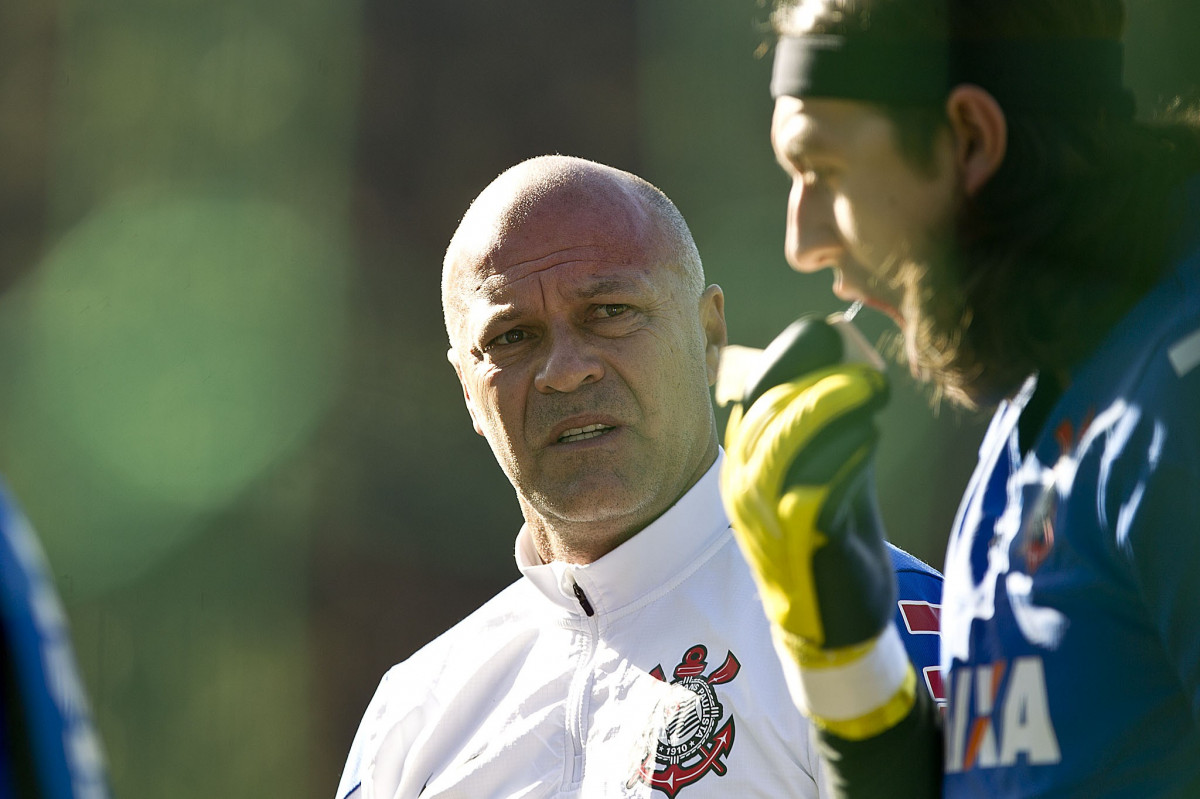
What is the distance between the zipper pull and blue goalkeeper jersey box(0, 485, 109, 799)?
1.03 metres

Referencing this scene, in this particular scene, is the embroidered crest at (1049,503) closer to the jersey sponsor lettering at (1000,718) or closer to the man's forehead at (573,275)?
the jersey sponsor lettering at (1000,718)

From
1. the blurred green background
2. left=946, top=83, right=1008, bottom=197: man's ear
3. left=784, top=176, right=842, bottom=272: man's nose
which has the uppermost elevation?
left=946, top=83, right=1008, bottom=197: man's ear

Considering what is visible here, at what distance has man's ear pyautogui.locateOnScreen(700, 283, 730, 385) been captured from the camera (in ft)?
7.96

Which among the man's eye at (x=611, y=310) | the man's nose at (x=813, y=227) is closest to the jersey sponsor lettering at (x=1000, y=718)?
the man's nose at (x=813, y=227)

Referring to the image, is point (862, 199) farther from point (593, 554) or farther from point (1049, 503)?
point (593, 554)

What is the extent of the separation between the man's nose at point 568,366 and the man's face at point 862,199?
3.17ft

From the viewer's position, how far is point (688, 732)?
73.8 inches

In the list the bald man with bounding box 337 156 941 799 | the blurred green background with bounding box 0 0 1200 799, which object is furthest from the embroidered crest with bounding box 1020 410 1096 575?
the blurred green background with bounding box 0 0 1200 799

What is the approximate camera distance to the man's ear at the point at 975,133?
108 cm

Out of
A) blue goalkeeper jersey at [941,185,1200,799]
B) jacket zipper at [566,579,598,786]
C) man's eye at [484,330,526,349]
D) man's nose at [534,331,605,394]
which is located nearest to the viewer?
blue goalkeeper jersey at [941,185,1200,799]

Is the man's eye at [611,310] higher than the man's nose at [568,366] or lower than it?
higher

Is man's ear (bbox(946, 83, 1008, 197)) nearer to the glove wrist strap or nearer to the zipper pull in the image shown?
the glove wrist strap

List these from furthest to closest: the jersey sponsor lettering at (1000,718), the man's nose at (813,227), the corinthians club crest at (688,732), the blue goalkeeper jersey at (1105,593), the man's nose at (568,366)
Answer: the man's nose at (568,366) → the corinthians club crest at (688,732) → the man's nose at (813,227) → the jersey sponsor lettering at (1000,718) → the blue goalkeeper jersey at (1105,593)

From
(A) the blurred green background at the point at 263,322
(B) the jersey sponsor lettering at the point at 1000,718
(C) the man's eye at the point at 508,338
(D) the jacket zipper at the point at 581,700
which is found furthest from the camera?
(A) the blurred green background at the point at 263,322
